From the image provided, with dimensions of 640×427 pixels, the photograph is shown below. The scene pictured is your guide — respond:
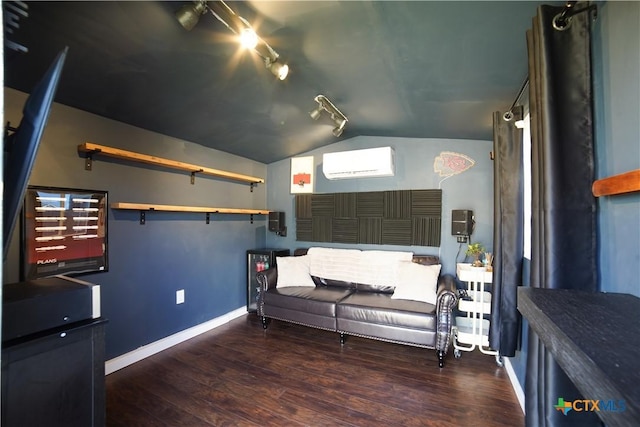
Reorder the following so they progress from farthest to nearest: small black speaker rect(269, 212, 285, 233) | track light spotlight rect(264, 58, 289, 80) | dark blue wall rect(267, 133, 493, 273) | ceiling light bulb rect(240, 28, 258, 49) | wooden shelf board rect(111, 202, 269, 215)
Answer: small black speaker rect(269, 212, 285, 233)
dark blue wall rect(267, 133, 493, 273)
wooden shelf board rect(111, 202, 269, 215)
track light spotlight rect(264, 58, 289, 80)
ceiling light bulb rect(240, 28, 258, 49)

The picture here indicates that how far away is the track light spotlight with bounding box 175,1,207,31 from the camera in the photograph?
1267 millimetres

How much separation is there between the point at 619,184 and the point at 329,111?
2077 millimetres

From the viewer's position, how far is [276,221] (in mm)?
3861

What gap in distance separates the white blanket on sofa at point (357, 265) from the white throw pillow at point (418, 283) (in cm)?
19

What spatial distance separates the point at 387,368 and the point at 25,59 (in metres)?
3.32

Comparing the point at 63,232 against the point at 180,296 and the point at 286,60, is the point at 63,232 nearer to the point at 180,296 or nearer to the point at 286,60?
the point at 180,296

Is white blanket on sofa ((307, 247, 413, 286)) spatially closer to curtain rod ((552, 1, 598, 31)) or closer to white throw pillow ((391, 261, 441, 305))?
white throw pillow ((391, 261, 441, 305))

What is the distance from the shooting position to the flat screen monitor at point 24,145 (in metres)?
0.66

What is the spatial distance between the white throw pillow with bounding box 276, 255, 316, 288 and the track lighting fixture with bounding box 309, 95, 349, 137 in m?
1.72

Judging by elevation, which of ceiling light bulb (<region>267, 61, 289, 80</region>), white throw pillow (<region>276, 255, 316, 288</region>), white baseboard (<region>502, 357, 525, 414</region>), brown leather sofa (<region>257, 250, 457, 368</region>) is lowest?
white baseboard (<region>502, 357, 525, 414</region>)

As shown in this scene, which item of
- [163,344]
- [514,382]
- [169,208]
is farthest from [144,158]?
[514,382]

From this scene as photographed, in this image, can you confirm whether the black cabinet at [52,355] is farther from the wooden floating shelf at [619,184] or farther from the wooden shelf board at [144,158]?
the wooden floating shelf at [619,184]

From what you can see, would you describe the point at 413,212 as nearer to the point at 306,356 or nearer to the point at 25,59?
the point at 306,356

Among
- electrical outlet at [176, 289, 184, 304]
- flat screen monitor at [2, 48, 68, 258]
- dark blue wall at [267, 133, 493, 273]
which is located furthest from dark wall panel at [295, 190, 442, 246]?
flat screen monitor at [2, 48, 68, 258]
